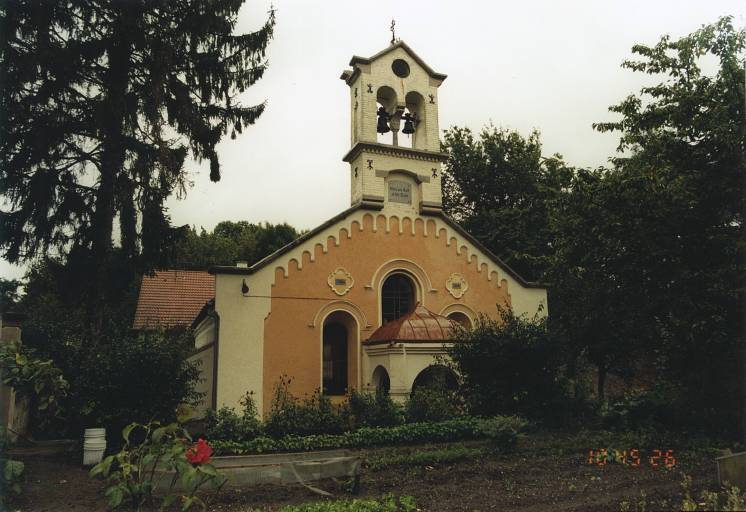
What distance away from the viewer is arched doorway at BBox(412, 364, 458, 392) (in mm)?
14795

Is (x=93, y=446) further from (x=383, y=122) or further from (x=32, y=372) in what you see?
(x=383, y=122)

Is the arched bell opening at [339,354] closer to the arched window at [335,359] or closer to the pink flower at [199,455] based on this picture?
the arched window at [335,359]

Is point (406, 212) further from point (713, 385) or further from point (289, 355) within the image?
point (713, 385)

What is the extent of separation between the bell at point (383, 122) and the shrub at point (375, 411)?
341 inches

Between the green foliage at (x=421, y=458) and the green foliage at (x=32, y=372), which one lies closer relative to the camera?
the green foliage at (x=32, y=372)

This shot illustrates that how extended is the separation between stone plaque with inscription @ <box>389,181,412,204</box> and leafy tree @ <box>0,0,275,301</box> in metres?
5.59

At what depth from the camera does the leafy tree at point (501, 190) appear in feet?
92.4

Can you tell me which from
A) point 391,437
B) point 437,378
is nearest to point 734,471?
point 391,437

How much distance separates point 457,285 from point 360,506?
11.6m

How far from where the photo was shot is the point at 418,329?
15.5 metres

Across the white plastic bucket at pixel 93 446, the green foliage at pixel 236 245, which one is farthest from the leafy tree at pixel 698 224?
the green foliage at pixel 236 245

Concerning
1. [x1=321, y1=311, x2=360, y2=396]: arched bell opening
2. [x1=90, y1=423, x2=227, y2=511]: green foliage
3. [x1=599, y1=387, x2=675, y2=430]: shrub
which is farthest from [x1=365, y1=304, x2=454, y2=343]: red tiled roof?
[x1=90, y1=423, x2=227, y2=511]: green foliage

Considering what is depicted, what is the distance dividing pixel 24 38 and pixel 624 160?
14518 mm

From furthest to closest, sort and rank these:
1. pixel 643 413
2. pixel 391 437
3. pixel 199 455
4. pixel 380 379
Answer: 1. pixel 380 379
2. pixel 643 413
3. pixel 391 437
4. pixel 199 455
